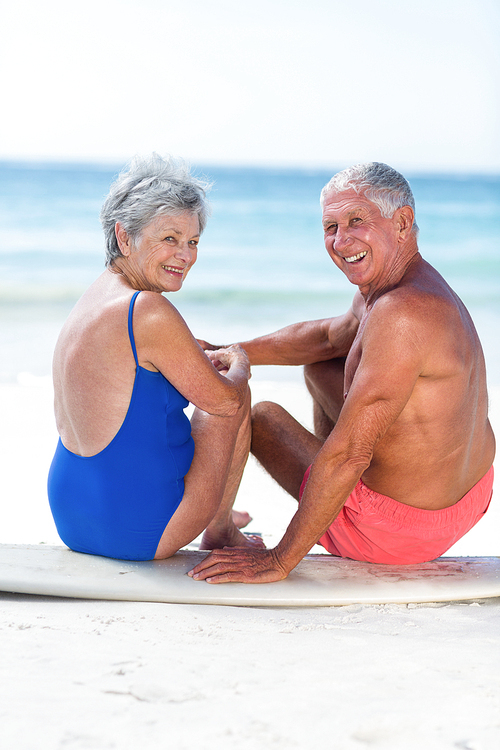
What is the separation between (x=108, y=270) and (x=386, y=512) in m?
1.30

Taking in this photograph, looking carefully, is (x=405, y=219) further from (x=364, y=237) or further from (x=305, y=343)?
(x=305, y=343)

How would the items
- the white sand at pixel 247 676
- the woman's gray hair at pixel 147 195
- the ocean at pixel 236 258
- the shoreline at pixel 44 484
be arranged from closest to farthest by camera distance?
1. the white sand at pixel 247 676
2. the woman's gray hair at pixel 147 195
3. the shoreline at pixel 44 484
4. the ocean at pixel 236 258

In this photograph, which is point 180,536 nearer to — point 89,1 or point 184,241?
point 184,241

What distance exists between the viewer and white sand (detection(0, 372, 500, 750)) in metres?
1.39

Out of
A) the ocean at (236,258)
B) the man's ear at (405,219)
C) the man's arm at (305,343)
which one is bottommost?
the man's arm at (305,343)

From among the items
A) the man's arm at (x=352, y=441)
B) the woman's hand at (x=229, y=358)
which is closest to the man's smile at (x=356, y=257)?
the man's arm at (x=352, y=441)

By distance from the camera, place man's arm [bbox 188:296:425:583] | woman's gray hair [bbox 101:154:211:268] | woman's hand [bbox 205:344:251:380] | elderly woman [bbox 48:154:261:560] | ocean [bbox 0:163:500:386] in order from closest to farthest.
Result: man's arm [bbox 188:296:425:583] < elderly woman [bbox 48:154:261:560] < woman's gray hair [bbox 101:154:211:268] < woman's hand [bbox 205:344:251:380] < ocean [bbox 0:163:500:386]

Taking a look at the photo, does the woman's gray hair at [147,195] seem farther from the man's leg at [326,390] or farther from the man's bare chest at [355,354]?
the man's leg at [326,390]

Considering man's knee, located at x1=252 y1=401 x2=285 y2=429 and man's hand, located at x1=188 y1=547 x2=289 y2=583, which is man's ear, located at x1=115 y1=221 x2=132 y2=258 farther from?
man's hand, located at x1=188 y1=547 x2=289 y2=583

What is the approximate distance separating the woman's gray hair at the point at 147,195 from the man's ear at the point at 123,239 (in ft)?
0.04

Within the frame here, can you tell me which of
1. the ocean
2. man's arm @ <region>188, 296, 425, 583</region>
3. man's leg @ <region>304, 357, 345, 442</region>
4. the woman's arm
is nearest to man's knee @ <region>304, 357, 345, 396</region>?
man's leg @ <region>304, 357, 345, 442</region>

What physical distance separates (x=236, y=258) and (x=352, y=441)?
15.0 metres

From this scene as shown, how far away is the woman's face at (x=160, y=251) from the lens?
8.14 ft

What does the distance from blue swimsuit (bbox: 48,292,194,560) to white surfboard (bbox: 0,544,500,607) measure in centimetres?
11
